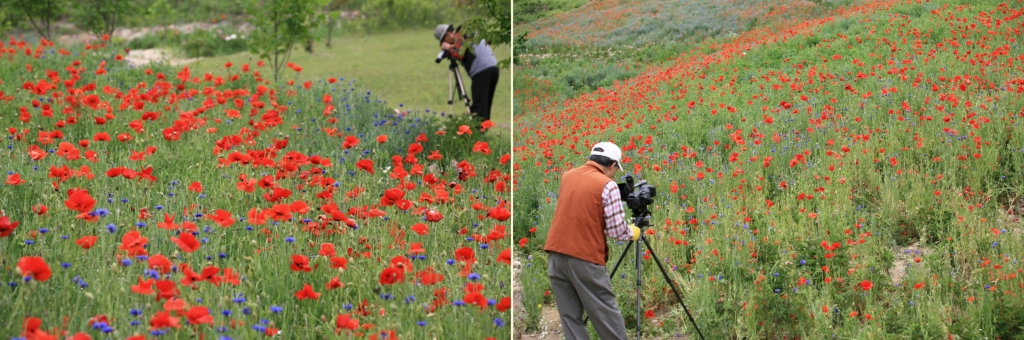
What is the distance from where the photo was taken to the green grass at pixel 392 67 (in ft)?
47.1

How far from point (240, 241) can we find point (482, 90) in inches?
193

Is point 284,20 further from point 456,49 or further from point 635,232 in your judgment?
point 635,232

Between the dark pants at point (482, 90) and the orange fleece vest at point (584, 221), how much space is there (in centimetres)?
488

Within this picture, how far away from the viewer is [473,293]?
10.5 ft

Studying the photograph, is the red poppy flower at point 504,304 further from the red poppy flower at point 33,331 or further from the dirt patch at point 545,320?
the red poppy flower at point 33,331

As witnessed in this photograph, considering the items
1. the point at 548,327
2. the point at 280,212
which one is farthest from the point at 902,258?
the point at 280,212

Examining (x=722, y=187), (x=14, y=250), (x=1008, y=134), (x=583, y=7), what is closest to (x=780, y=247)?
(x=722, y=187)

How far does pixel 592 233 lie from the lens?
3.81 meters

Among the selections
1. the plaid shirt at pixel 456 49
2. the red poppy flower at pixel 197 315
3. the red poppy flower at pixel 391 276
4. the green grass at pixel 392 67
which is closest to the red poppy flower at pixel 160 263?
the red poppy flower at pixel 197 315

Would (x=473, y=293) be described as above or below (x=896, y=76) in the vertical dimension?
below

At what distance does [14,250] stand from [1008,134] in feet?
15.1

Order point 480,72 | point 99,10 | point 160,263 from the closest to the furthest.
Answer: point 160,263 < point 480,72 < point 99,10

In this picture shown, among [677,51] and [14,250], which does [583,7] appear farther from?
[14,250]

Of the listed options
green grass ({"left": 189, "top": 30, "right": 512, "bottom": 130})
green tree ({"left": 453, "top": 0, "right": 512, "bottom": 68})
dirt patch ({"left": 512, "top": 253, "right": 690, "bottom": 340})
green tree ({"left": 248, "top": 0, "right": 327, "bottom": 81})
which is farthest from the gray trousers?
green tree ({"left": 248, "top": 0, "right": 327, "bottom": 81})
